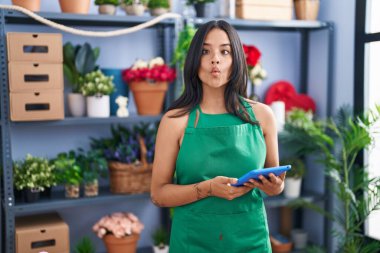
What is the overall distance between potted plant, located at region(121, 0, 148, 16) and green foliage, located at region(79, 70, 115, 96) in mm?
400

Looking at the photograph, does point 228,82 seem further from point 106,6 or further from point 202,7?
point 202,7

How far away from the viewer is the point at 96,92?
2727 mm

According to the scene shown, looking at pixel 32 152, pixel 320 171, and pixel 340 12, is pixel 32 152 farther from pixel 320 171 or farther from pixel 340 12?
pixel 340 12

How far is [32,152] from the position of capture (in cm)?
294

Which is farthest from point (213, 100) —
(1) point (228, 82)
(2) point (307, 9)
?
(2) point (307, 9)

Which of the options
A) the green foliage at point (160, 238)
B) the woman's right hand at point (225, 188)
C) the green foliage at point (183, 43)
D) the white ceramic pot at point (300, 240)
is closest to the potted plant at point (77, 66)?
the green foliage at point (183, 43)

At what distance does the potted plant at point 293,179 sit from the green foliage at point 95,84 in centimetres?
126

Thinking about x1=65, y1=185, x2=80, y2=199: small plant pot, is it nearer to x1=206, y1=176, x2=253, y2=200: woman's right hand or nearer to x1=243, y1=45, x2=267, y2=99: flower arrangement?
x1=243, y1=45, x2=267, y2=99: flower arrangement

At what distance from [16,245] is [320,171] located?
203 cm

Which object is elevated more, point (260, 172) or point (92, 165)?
point (260, 172)

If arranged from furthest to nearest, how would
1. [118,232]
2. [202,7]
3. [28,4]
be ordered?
[202,7] < [118,232] < [28,4]

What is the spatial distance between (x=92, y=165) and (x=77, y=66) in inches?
22.1

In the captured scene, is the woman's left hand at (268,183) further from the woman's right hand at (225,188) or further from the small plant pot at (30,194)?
the small plant pot at (30,194)

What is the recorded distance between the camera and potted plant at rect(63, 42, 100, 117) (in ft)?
9.01
